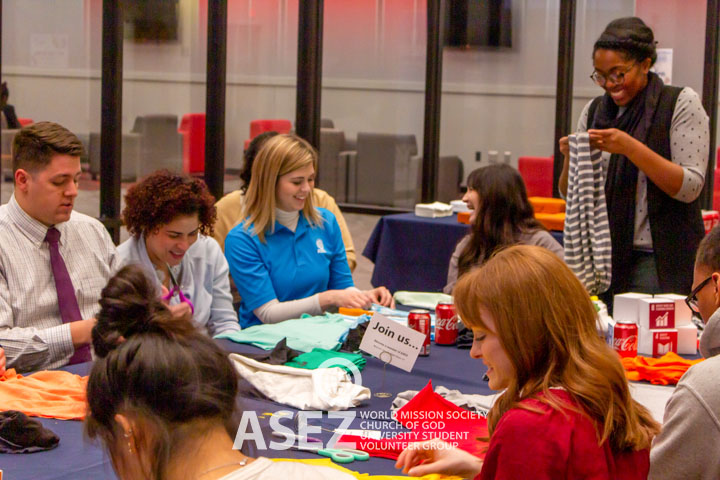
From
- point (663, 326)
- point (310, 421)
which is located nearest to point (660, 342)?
point (663, 326)

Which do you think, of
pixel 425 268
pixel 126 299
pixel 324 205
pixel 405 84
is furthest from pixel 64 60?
pixel 126 299

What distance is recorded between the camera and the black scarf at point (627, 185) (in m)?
3.55

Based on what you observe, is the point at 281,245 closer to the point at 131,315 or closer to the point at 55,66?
the point at 131,315

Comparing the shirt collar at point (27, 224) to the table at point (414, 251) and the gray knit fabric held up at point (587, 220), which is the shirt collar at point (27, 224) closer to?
the gray knit fabric held up at point (587, 220)

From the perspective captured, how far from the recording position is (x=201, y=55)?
21.6 ft

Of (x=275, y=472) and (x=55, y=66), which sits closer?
(x=275, y=472)

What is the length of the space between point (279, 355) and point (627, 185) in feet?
5.62

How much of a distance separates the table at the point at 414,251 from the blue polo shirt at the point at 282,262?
1.83 metres

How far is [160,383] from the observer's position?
3.93 ft

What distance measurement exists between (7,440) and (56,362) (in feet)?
2.41

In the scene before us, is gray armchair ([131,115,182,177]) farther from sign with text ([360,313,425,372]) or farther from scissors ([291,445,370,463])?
scissors ([291,445,370,463])

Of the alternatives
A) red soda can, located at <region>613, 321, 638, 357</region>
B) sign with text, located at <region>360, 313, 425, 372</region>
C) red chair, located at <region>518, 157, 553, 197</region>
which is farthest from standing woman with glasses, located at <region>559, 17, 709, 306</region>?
red chair, located at <region>518, 157, 553, 197</region>

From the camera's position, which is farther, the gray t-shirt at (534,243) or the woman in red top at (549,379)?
the gray t-shirt at (534,243)

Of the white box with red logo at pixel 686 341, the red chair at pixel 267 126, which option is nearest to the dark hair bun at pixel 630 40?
the white box with red logo at pixel 686 341
